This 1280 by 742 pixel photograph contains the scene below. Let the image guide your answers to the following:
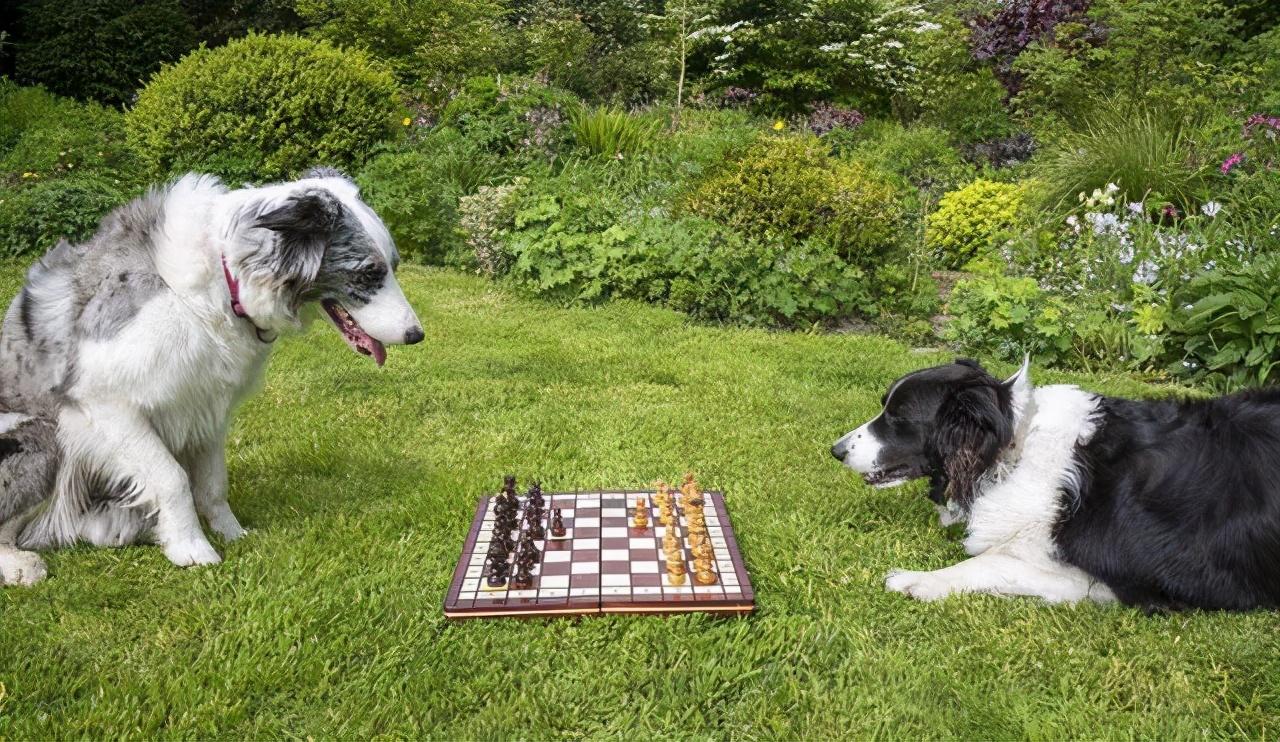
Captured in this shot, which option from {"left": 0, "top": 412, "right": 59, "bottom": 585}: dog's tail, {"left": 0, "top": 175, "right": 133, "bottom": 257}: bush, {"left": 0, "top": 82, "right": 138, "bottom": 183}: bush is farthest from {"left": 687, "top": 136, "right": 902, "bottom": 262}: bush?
{"left": 0, "top": 82, "right": 138, "bottom": 183}: bush

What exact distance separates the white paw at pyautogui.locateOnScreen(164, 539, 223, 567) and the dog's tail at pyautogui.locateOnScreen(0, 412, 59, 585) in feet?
1.39

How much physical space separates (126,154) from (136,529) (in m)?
9.32

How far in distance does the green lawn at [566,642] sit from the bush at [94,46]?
43.8ft

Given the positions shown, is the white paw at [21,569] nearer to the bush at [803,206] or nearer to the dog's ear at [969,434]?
the dog's ear at [969,434]

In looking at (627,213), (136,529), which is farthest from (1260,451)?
(627,213)

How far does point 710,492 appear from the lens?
3.71 m

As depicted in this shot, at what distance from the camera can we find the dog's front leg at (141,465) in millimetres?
3023

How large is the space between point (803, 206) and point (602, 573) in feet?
15.2

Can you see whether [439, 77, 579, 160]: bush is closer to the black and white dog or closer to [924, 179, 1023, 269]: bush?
[924, 179, 1023, 269]: bush

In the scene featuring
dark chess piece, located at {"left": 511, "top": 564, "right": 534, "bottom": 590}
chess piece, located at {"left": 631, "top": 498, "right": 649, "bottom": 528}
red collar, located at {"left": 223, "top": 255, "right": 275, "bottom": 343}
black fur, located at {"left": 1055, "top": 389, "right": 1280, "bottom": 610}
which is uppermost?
red collar, located at {"left": 223, "top": 255, "right": 275, "bottom": 343}

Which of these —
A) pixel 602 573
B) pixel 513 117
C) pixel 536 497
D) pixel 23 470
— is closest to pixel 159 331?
pixel 23 470

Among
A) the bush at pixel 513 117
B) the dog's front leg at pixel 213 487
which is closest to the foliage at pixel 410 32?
the bush at pixel 513 117

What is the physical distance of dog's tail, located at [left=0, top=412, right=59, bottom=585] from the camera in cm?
305

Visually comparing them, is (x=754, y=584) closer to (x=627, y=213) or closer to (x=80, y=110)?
(x=627, y=213)
